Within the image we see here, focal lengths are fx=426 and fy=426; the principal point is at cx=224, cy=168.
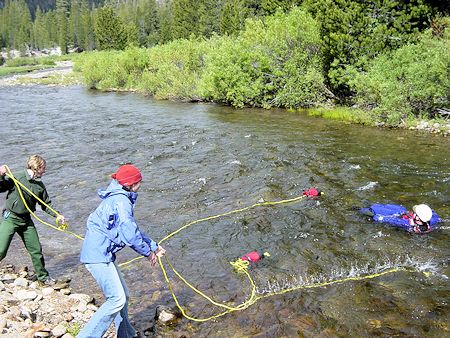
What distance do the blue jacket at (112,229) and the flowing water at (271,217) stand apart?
2.23 meters

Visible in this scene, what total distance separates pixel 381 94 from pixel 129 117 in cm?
1717

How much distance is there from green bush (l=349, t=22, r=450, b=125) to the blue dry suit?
1332cm

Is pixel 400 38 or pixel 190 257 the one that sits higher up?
pixel 400 38

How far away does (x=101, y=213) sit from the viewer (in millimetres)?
5797

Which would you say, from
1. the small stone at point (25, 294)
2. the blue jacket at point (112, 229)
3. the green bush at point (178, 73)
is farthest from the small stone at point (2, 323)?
the green bush at point (178, 73)

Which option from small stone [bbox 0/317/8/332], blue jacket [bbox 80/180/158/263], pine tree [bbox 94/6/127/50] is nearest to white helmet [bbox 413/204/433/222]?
blue jacket [bbox 80/180/158/263]

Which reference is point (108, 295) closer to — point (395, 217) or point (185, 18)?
point (395, 217)

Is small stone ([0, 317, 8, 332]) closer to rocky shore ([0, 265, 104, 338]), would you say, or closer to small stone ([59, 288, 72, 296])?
rocky shore ([0, 265, 104, 338])

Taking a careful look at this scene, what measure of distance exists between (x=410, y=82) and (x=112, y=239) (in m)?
21.6

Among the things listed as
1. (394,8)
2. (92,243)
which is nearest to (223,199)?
(92,243)

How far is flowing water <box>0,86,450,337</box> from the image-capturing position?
786 cm

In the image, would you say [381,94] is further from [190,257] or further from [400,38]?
[190,257]

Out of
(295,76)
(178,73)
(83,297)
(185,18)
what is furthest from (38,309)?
(185,18)

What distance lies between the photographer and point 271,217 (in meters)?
12.4
